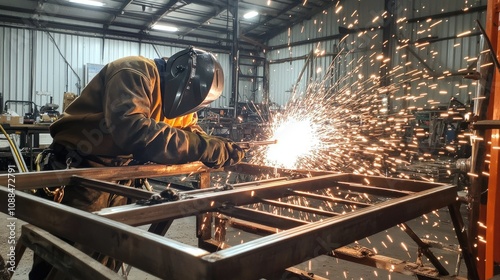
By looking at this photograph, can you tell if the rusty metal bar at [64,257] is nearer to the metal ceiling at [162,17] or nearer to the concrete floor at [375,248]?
the concrete floor at [375,248]

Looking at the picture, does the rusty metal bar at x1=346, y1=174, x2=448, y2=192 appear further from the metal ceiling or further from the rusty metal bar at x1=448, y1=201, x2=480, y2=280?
the metal ceiling

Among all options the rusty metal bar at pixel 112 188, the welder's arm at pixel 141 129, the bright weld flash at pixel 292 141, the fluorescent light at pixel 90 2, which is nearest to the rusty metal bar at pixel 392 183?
the welder's arm at pixel 141 129

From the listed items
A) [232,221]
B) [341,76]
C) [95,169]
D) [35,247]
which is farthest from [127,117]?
[341,76]

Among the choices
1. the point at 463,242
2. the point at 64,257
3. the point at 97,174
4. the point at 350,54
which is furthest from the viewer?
the point at 350,54

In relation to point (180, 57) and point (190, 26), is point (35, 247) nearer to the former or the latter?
point (180, 57)

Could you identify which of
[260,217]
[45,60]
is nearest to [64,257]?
[260,217]

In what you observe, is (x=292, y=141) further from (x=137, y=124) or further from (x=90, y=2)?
(x=90, y=2)

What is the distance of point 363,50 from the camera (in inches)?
518

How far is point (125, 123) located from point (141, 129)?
8 cm

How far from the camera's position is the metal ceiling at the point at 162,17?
468 inches

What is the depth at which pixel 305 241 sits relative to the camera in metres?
1.03

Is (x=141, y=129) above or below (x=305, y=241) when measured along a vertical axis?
above

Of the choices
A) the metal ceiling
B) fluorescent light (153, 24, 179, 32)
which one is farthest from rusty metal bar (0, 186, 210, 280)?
fluorescent light (153, 24, 179, 32)

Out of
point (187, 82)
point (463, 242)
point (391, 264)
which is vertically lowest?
point (391, 264)
